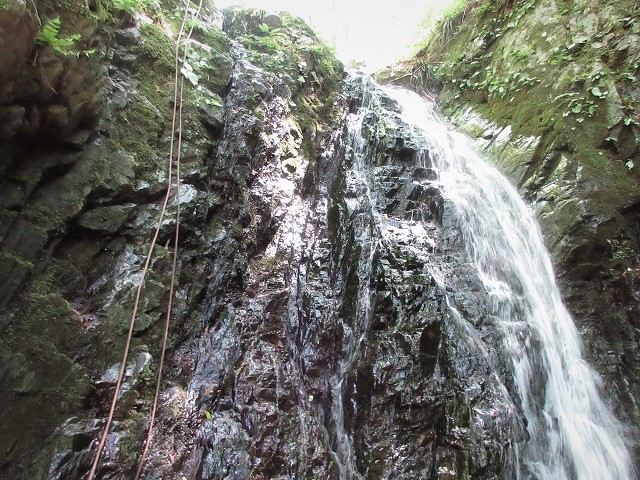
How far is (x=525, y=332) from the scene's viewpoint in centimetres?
446

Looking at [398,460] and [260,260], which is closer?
[398,460]

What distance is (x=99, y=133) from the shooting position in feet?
11.7

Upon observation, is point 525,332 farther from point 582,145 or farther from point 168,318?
point 168,318

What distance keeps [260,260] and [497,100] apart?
20.1ft

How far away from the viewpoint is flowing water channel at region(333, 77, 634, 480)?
3.77 meters

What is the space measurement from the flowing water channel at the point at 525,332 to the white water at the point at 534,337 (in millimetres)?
12

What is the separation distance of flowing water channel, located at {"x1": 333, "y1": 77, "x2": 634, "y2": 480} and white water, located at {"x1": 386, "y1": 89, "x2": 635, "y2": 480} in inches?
0.5

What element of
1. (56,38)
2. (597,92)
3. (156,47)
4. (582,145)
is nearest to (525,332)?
(582,145)

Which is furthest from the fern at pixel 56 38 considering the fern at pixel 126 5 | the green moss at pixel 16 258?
the fern at pixel 126 5

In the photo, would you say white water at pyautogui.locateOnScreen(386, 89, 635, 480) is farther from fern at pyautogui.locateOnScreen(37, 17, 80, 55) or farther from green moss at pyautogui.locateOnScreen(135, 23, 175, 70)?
fern at pyautogui.locateOnScreen(37, 17, 80, 55)

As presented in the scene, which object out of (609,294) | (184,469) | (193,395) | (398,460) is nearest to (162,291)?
(193,395)

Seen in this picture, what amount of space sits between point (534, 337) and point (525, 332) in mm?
142

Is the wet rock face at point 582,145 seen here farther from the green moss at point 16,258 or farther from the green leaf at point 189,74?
the green moss at point 16,258

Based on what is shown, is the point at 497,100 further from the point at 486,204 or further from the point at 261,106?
the point at 261,106
